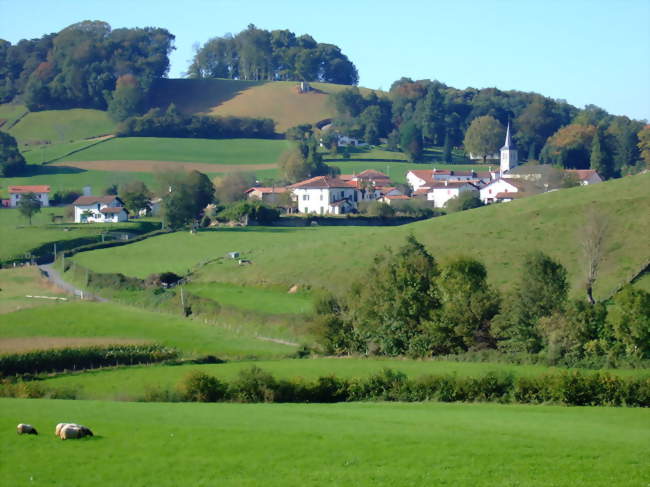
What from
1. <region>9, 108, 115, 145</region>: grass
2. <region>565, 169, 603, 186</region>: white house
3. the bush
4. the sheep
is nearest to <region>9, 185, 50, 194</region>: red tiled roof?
<region>9, 108, 115, 145</region>: grass

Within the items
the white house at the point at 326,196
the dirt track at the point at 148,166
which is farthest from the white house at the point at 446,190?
the dirt track at the point at 148,166

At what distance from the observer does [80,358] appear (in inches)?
1296

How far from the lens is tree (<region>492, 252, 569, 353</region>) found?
35875 mm

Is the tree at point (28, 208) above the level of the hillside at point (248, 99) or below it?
below

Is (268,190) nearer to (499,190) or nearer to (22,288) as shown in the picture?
(499,190)

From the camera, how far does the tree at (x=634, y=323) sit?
33.8 m

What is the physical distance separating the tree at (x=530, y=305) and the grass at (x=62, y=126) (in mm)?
106897

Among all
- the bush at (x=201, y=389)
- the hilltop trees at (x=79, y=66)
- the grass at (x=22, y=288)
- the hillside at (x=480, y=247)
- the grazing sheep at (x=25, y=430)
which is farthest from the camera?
the hilltop trees at (x=79, y=66)

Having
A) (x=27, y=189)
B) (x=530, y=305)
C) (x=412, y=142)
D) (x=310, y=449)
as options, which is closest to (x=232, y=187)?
(x=27, y=189)

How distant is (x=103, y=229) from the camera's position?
76938 millimetres

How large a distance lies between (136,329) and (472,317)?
15.3m

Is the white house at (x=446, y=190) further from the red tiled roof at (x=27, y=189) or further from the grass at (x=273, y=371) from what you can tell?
the grass at (x=273, y=371)

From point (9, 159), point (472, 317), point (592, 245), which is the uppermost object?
point (9, 159)

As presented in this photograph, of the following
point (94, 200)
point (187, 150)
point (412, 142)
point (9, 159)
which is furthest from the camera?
point (412, 142)
